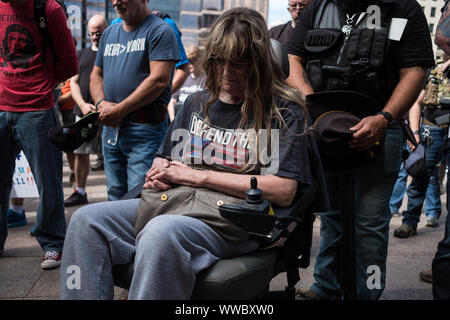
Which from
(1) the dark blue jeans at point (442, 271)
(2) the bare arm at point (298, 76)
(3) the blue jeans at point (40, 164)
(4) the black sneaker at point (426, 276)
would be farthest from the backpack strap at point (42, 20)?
(4) the black sneaker at point (426, 276)

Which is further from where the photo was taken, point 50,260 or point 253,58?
point 50,260

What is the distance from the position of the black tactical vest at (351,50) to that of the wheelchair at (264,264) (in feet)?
1.51

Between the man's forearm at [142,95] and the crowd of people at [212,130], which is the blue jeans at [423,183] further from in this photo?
the man's forearm at [142,95]

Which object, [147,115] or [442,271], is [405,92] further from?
[147,115]

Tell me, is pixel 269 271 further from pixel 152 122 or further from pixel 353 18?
pixel 152 122

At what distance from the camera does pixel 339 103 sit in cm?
218

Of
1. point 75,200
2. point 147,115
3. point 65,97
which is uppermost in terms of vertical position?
point 147,115

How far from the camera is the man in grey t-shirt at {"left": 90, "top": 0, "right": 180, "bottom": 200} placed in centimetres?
313

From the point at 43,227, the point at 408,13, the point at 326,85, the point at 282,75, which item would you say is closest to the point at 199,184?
the point at 282,75

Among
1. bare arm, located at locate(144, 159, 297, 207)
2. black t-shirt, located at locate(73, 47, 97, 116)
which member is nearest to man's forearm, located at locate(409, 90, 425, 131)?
bare arm, located at locate(144, 159, 297, 207)

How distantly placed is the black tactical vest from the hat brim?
16cm

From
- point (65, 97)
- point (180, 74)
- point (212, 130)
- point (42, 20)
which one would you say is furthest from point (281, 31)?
point (65, 97)

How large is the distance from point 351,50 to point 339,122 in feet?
1.41

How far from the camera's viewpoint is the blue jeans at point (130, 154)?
317 cm
